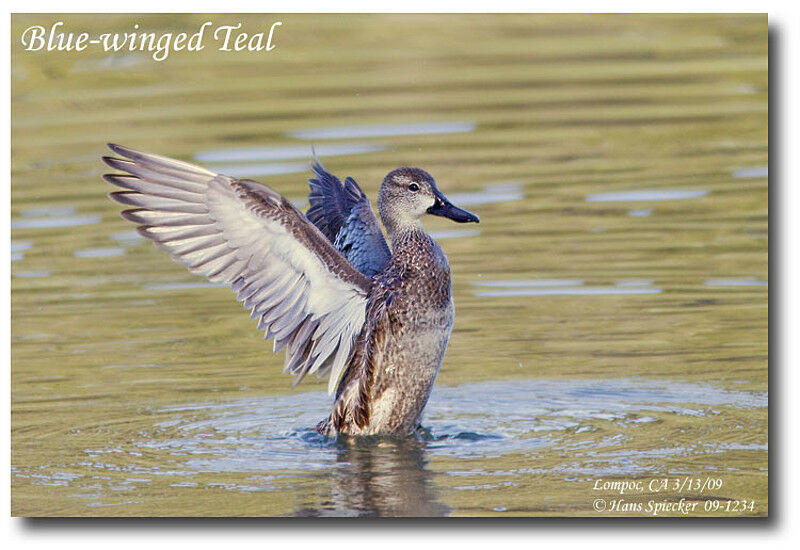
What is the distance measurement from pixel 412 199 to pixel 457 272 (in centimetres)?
225

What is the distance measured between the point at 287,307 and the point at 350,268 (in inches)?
15.2

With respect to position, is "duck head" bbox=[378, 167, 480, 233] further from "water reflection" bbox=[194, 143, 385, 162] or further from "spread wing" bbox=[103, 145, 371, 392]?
"water reflection" bbox=[194, 143, 385, 162]

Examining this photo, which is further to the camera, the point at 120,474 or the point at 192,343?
the point at 192,343

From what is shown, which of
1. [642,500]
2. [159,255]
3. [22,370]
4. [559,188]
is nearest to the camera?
[642,500]

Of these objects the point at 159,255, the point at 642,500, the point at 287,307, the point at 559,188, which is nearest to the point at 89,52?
the point at 159,255

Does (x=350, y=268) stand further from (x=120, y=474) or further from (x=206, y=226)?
(x=120, y=474)

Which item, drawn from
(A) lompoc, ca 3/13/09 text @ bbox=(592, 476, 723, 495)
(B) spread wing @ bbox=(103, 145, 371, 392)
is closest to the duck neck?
(B) spread wing @ bbox=(103, 145, 371, 392)

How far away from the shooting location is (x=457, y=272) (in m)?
11.0

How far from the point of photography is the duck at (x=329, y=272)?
800 centimetres

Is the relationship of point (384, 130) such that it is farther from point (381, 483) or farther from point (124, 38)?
point (381, 483)

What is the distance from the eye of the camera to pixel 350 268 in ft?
27.3

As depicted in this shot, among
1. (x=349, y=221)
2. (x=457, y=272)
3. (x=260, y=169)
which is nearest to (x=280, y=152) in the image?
(x=260, y=169)

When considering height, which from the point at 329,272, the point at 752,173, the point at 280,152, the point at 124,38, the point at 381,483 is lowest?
the point at 381,483

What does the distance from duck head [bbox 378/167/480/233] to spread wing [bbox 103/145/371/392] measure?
637mm
